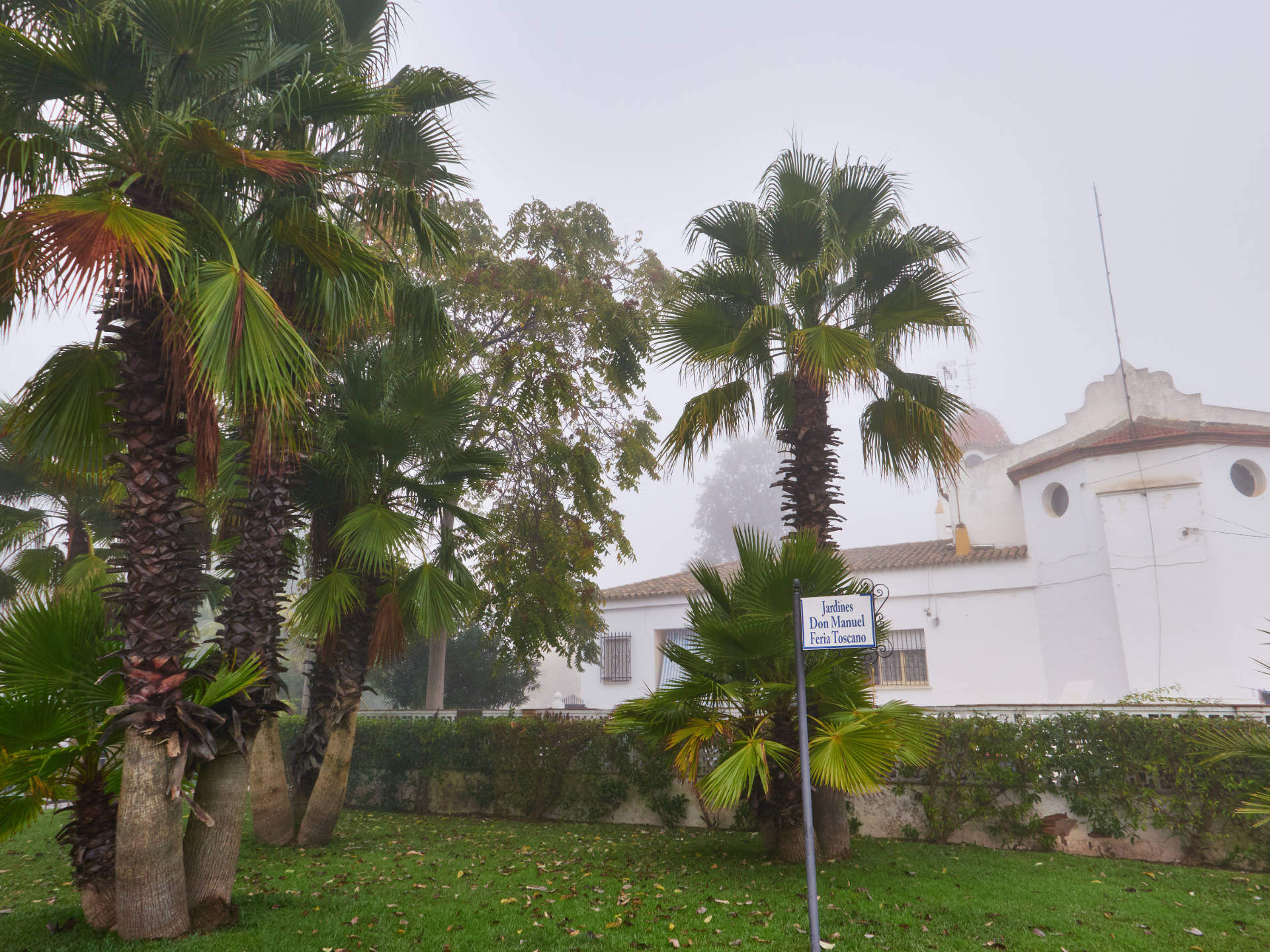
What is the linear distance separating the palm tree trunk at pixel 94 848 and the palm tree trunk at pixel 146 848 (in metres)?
0.24

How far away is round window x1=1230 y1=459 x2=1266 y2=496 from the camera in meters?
16.0

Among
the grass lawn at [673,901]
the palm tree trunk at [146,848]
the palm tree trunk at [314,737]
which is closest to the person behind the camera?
the palm tree trunk at [146,848]

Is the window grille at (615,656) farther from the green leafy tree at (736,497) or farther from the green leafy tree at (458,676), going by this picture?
the green leafy tree at (736,497)

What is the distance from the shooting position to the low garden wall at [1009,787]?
8.66m

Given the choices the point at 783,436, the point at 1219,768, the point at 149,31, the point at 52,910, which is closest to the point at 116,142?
the point at 149,31

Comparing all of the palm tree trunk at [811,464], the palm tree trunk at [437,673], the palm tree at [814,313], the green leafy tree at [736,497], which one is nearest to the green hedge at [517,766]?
the palm tree trunk at [437,673]

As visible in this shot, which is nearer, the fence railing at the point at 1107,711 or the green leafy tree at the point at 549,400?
the fence railing at the point at 1107,711

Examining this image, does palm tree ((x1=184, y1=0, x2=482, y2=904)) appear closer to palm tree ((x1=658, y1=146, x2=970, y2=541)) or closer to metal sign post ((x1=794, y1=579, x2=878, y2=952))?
palm tree ((x1=658, y1=146, x2=970, y2=541))

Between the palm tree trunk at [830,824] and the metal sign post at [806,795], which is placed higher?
the metal sign post at [806,795]

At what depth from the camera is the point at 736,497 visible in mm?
66188

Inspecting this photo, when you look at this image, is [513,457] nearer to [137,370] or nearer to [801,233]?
[801,233]

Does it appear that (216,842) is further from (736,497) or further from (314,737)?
(736,497)

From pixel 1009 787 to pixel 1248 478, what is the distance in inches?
439

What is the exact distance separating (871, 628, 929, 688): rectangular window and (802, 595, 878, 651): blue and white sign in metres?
15.2
